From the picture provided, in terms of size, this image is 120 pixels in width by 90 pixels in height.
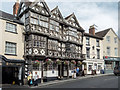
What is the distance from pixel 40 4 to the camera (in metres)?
19.7

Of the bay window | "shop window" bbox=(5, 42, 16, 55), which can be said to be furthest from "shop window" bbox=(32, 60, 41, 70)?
the bay window

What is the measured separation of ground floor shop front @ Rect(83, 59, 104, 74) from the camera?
26.4 metres

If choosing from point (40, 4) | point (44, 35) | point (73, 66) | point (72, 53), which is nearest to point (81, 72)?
point (73, 66)

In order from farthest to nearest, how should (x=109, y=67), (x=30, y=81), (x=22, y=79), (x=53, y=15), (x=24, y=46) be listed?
(x=109, y=67), (x=53, y=15), (x=24, y=46), (x=22, y=79), (x=30, y=81)

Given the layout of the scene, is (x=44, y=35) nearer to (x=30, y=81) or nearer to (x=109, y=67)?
(x=30, y=81)

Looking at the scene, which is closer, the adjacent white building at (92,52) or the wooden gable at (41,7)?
the wooden gable at (41,7)

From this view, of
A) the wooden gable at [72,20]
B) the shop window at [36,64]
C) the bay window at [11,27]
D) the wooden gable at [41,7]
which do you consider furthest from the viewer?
the wooden gable at [72,20]

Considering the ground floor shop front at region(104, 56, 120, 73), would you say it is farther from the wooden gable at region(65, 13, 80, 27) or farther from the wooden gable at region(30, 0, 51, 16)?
the wooden gable at region(30, 0, 51, 16)

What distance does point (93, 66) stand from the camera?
27.8 m

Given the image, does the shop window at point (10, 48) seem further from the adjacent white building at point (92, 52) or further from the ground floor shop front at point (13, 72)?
the adjacent white building at point (92, 52)

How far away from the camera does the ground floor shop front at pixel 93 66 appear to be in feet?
86.7

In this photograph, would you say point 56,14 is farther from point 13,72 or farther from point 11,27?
point 13,72

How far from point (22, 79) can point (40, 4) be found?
1108 cm

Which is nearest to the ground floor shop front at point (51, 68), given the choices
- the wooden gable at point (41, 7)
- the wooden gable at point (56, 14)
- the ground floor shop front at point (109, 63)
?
the wooden gable at point (56, 14)
